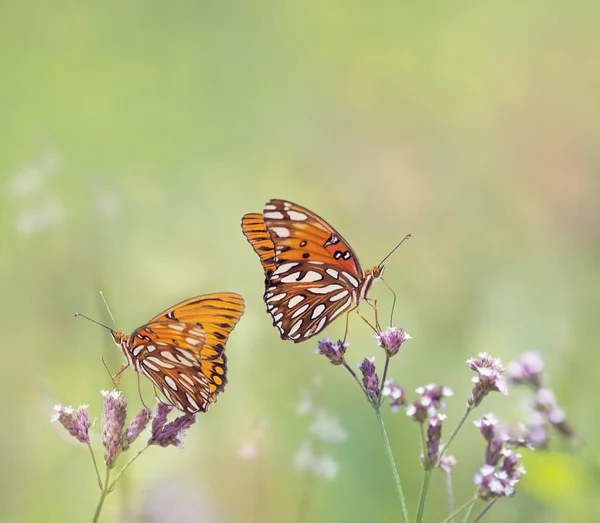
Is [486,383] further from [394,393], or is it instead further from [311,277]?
[311,277]

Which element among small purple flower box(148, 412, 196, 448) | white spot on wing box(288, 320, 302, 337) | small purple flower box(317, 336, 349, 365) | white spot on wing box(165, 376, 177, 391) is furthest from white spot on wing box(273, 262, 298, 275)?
small purple flower box(148, 412, 196, 448)

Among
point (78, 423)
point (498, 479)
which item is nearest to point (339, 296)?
point (498, 479)

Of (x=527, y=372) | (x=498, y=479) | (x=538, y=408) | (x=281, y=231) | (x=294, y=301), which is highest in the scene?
(x=281, y=231)

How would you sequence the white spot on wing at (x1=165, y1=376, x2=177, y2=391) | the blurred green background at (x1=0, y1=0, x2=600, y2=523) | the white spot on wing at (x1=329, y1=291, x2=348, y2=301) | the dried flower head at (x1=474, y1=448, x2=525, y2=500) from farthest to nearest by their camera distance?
the blurred green background at (x1=0, y1=0, x2=600, y2=523), the white spot on wing at (x1=329, y1=291, x2=348, y2=301), the white spot on wing at (x1=165, y1=376, x2=177, y2=391), the dried flower head at (x1=474, y1=448, x2=525, y2=500)

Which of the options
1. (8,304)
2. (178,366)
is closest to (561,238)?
(178,366)

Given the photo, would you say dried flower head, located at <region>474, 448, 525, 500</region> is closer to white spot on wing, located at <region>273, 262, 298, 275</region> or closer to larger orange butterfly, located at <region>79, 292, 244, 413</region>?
larger orange butterfly, located at <region>79, 292, 244, 413</region>

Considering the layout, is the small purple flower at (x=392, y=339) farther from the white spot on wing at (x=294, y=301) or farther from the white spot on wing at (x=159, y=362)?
the white spot on wing at (x=159, y=362)

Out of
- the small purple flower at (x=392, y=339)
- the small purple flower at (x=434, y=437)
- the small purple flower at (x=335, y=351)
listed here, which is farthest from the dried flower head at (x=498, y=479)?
the small purple flower at (x=335, y=351)
